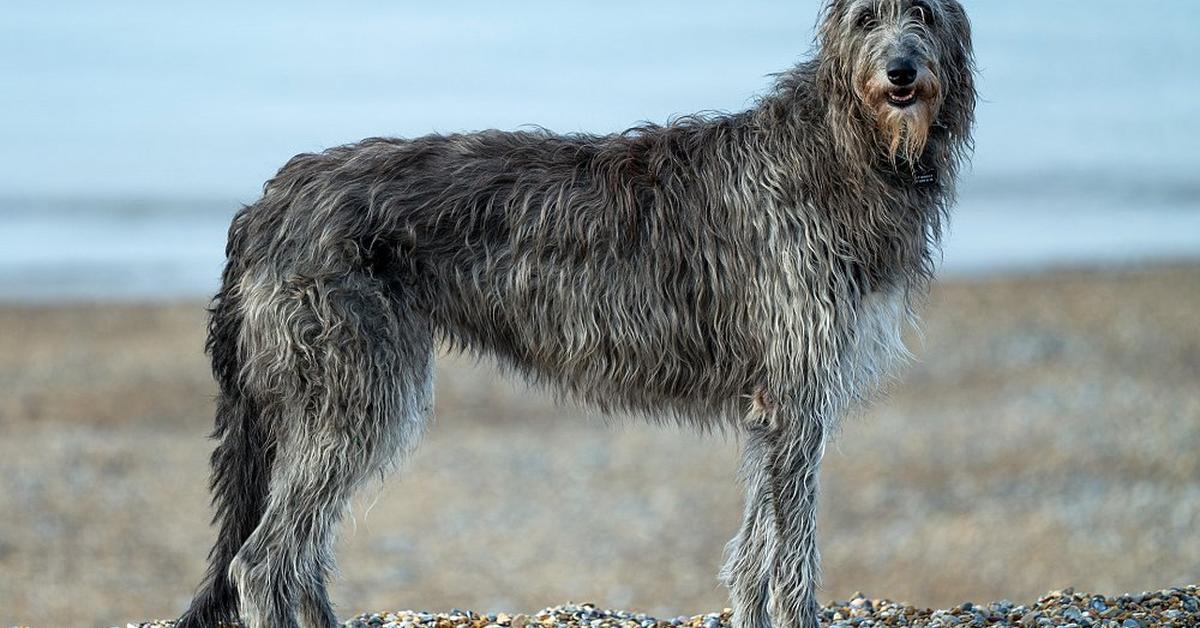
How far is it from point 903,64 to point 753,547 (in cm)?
240

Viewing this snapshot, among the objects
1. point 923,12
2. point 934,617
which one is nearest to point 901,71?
point 923,12

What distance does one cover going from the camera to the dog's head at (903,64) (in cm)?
759

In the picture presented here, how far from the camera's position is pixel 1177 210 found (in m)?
35.1

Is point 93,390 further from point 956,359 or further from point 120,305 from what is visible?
point 956,359

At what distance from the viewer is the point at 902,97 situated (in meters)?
7.61

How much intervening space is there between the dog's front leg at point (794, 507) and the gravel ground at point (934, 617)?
99cm

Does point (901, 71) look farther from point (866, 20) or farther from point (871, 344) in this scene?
point (871, 344)

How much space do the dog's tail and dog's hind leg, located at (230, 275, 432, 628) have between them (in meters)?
0.25

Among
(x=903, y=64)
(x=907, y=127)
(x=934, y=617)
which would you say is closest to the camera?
(x=903, y=64)

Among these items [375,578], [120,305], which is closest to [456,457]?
[375,578]

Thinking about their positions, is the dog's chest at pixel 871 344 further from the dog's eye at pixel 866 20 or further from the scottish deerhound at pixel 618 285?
the dog's eye at pixel 866 20

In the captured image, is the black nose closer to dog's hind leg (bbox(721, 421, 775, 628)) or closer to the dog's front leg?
the dog's front leg

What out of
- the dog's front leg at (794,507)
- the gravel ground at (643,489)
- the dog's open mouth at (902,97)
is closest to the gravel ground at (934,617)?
the dog's front leg at (794,507)

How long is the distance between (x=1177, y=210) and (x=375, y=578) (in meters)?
25.0
